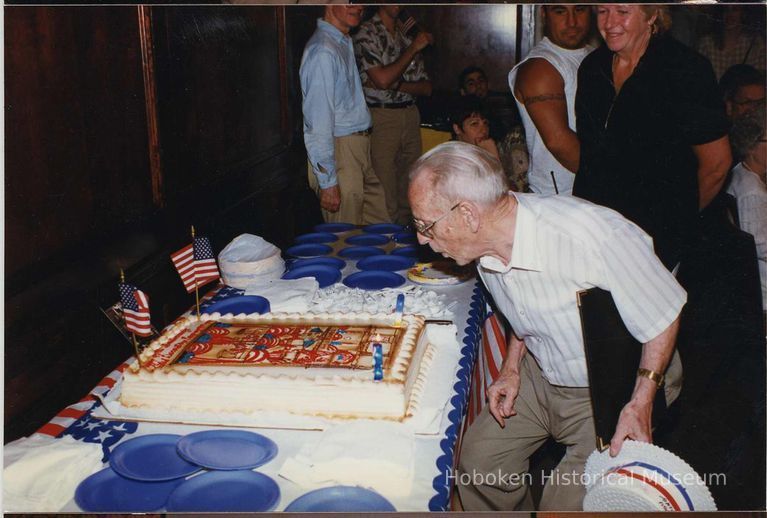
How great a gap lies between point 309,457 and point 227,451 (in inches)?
9.2

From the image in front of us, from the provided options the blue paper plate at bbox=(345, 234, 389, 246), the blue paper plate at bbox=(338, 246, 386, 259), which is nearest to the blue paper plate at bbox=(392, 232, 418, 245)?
the blue paper plate at bbox=(345, 234, 389, 246)

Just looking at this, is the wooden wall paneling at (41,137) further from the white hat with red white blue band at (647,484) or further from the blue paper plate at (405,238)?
the white hat with red white blue band at (647,484)

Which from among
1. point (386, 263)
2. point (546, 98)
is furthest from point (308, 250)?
point (546, 98)

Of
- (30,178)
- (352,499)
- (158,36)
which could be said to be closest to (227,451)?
(352,499)

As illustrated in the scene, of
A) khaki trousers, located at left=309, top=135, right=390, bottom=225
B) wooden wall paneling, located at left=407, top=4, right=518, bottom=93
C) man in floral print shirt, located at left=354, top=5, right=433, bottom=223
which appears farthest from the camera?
wooden wall paneling, located at left=407, top=4, right=518, bottom=93

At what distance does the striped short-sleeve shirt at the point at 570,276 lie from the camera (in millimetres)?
1910

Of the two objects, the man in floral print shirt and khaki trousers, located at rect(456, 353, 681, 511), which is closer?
khaki trousers, located at rect(456, 353, 681, 511)

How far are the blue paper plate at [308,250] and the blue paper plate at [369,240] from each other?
22 cm

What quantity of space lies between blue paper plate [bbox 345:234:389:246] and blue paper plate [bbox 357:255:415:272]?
13.5 inches

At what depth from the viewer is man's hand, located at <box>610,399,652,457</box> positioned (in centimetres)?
190

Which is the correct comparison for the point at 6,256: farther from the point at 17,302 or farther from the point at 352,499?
the point at 352,499

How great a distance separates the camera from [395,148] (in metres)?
5.15

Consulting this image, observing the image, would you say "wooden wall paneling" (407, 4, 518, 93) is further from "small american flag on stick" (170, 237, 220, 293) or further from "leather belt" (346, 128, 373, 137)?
"small american flag on stick" (170, 237, 220, 293)

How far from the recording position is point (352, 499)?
1596mm
